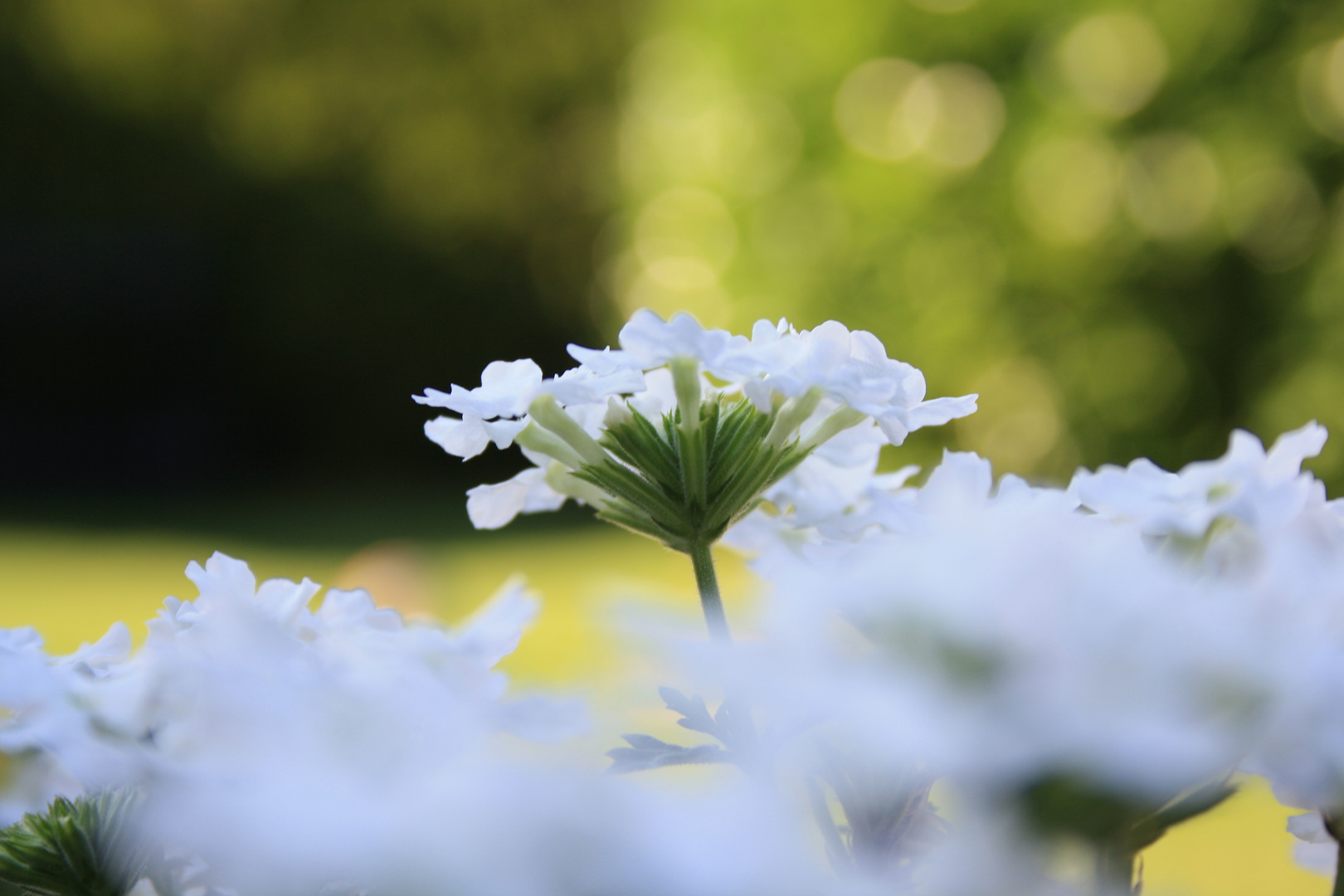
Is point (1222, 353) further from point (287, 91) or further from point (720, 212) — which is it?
point (287, 91)

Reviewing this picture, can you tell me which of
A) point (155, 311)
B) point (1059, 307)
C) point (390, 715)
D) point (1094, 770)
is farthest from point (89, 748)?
point (155, 311)

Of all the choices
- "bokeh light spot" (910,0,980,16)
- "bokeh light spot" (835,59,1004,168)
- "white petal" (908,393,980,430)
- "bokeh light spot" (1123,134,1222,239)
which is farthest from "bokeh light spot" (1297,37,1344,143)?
"white petal" (908,393,980,430)

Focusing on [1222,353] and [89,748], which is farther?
[1222,353]

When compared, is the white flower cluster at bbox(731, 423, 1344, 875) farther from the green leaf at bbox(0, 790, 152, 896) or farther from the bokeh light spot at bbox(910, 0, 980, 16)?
the bokeh light spot at bbox(910, 0, 980, 16)

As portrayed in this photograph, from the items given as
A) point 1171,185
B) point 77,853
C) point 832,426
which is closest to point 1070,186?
point 1171,185

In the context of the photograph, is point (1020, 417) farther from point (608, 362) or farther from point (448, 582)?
point (608, 362)

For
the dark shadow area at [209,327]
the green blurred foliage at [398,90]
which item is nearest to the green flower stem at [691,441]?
the dark shadow area at [209,327]
